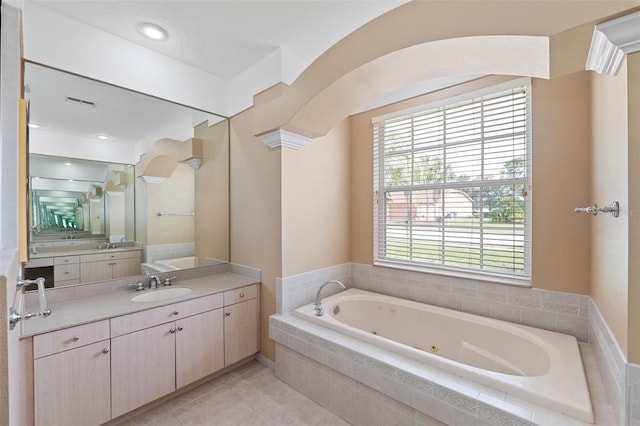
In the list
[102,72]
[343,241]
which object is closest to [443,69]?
[343,241]

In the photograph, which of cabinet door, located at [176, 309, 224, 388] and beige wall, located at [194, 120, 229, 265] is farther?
beige wall, located at [194, 120, 229, 265]

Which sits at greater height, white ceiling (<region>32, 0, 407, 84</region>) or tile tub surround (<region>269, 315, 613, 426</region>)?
white ceiling (<region>32, 0, 407, 84</region>)

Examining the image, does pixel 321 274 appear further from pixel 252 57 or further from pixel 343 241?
pixel 252 57

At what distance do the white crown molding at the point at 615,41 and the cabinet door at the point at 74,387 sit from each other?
293 centimetres

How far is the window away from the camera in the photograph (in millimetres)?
2141

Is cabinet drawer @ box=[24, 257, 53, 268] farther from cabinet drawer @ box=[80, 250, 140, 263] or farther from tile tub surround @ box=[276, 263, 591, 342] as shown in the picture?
tile tub surround @ box=[276, 263, 591, 342]

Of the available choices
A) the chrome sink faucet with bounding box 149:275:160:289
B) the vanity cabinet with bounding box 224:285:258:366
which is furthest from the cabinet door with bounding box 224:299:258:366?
the chrome sink faucet with bounding box 149:275:160:289

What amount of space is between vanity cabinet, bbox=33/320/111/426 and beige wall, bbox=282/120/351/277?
4.36 ft

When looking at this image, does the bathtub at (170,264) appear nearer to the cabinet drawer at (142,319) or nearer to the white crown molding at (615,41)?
the cabinet drawer at (142,319)

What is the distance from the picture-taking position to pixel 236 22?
6.62 ft

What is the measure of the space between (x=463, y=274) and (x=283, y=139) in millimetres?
1955

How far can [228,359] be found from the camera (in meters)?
2.33

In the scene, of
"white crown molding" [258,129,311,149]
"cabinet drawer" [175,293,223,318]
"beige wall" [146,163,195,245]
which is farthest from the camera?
"beige wall" [146,163,195,245]

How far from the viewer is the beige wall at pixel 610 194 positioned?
3.62 feet
